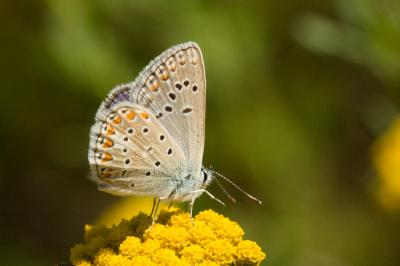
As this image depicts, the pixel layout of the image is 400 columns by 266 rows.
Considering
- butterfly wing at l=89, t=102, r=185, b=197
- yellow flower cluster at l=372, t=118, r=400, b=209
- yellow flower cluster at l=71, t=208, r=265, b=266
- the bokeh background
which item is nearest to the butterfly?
butterfly wing at l=89, t=102, r=185, b=197

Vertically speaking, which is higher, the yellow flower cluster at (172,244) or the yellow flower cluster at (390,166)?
the yellow flower cluster at (390,166)

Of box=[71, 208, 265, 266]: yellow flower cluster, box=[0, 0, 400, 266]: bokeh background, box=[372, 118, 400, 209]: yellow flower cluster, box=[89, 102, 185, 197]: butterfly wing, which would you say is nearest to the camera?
box=[71, 208, 265, 266]: yellow flower cluster

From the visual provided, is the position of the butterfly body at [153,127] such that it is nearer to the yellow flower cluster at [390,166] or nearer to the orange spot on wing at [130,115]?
the orange spot on wing at [130,115]

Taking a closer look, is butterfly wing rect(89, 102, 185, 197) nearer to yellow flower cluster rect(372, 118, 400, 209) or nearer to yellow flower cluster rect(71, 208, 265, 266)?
yellow flower cluster rect(71, 208, 265, 266)

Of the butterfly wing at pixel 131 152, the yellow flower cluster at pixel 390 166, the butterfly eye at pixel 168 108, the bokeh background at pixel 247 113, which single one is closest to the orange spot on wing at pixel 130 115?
the butterfly wing at pixel 131 152

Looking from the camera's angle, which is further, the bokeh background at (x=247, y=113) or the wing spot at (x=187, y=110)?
the bokeh background at (x=247, y=113)

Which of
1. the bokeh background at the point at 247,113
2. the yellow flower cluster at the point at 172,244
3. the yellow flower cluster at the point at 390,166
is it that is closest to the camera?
the yellow flower cluster at the point at 172,244

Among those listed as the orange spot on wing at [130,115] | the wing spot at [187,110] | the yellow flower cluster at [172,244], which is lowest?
the yellow flower cluster at [172,244]

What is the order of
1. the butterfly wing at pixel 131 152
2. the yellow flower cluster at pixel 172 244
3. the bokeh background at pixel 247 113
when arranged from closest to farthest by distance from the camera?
the yellow flower cluster at pixel 172 244 → the butterfly wing at pixel 131 152 → the bokeh background at pixel 247 113

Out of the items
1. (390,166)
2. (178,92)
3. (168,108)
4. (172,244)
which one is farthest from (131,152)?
(390,166)
